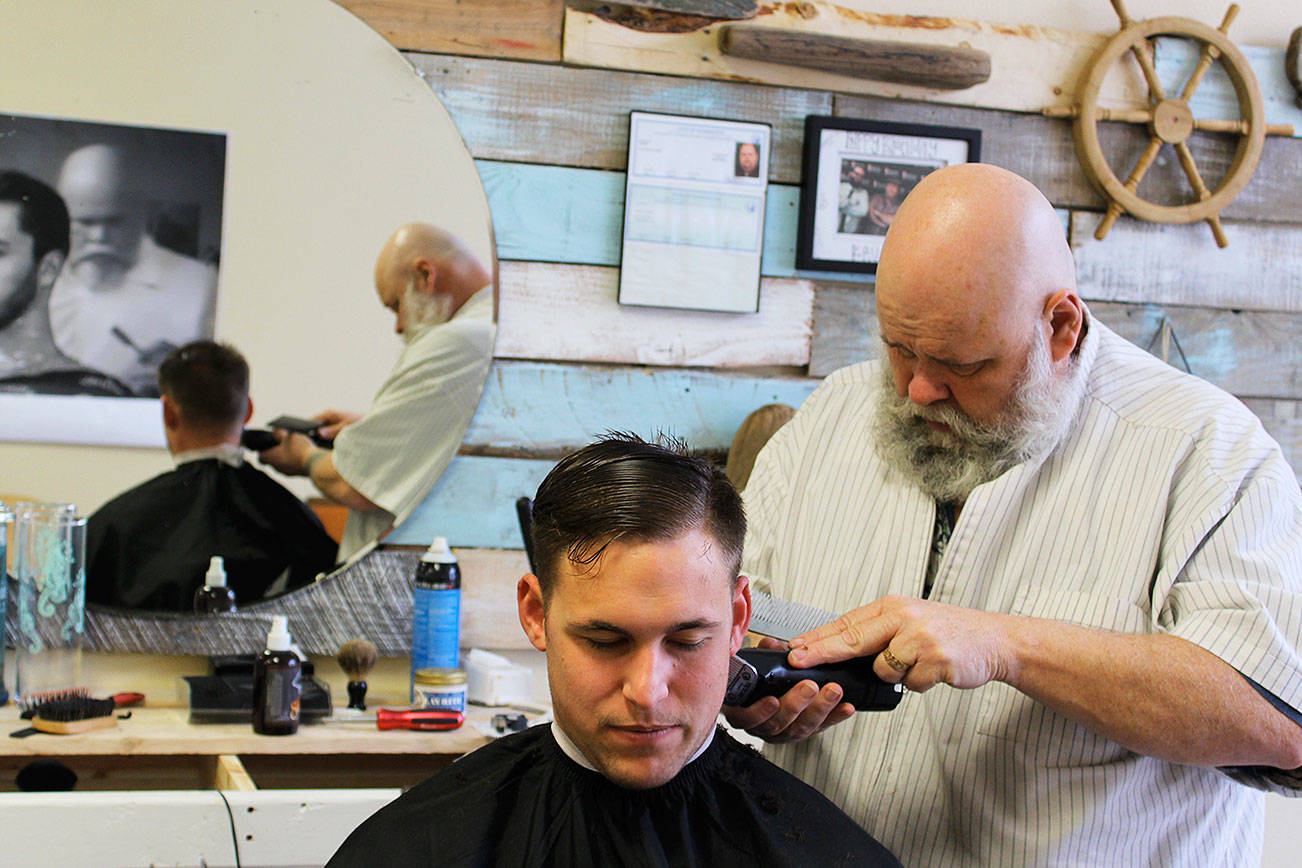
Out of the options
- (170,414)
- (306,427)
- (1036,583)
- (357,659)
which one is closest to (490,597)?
(357,659)

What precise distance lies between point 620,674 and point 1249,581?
2.38ft

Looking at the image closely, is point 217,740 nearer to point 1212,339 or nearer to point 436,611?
point 436,611

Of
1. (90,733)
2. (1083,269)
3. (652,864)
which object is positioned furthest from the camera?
(1083,269)

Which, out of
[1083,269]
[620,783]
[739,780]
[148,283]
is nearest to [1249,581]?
[739,780]

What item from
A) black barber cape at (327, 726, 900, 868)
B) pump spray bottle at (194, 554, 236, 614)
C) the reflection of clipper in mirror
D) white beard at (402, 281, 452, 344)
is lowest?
black barber cape at (327, 726, 900, 868)

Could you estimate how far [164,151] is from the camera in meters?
2.36

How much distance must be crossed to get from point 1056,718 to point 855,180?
1.46 m

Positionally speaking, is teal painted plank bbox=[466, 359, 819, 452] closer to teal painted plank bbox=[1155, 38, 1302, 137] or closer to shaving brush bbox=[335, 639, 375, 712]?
shaving brush bbox=[335, 639, 375, 712]

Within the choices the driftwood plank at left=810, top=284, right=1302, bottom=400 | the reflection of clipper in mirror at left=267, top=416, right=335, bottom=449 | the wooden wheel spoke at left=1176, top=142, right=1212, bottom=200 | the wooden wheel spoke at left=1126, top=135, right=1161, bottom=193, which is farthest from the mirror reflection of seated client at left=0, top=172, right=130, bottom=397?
the wooden wheel spoke at left=1176, top=142, right=1212, bottom=200

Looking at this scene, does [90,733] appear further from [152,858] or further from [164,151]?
[164,151]

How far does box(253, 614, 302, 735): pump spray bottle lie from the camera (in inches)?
84.9

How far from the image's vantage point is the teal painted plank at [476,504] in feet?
8.25

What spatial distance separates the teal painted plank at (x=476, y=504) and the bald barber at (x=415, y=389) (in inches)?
1.5

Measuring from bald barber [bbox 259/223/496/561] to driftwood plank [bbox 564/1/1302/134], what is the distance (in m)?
0.51
